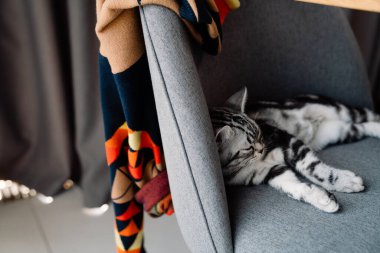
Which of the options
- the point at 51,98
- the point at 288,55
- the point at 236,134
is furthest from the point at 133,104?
the point at 51,98

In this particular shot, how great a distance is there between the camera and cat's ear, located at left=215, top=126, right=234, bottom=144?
83 cm

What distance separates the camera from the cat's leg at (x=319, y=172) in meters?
0.80

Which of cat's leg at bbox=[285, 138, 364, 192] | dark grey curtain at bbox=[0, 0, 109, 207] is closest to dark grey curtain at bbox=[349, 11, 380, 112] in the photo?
cat's leg at bbox=[285, 138, 364, 192]

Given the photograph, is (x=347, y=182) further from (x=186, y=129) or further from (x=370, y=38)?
(x=370, y=38)

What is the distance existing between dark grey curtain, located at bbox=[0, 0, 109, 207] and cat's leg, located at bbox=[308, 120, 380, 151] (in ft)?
2.42

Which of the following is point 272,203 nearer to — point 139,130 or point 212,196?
point 212,196

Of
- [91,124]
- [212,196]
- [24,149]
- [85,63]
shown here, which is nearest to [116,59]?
[212,196]

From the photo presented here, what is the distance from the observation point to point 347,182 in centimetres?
80

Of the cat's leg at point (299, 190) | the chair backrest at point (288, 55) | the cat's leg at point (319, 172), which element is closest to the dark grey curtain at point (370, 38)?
the chair backrest at point (288, 55)

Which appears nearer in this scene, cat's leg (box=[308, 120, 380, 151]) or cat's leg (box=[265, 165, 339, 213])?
cat's leg (box=[265, 165, 339, 213])

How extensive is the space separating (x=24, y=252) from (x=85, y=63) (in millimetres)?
634

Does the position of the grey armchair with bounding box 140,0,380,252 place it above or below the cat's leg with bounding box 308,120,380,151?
above

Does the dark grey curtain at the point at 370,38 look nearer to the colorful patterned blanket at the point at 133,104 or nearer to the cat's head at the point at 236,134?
the cat's head at the point at 236,134

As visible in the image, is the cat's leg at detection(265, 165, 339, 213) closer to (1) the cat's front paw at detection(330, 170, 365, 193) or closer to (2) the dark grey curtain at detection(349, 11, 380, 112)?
(1) the cat's front paw at detection(330, 170, 365, 193)
